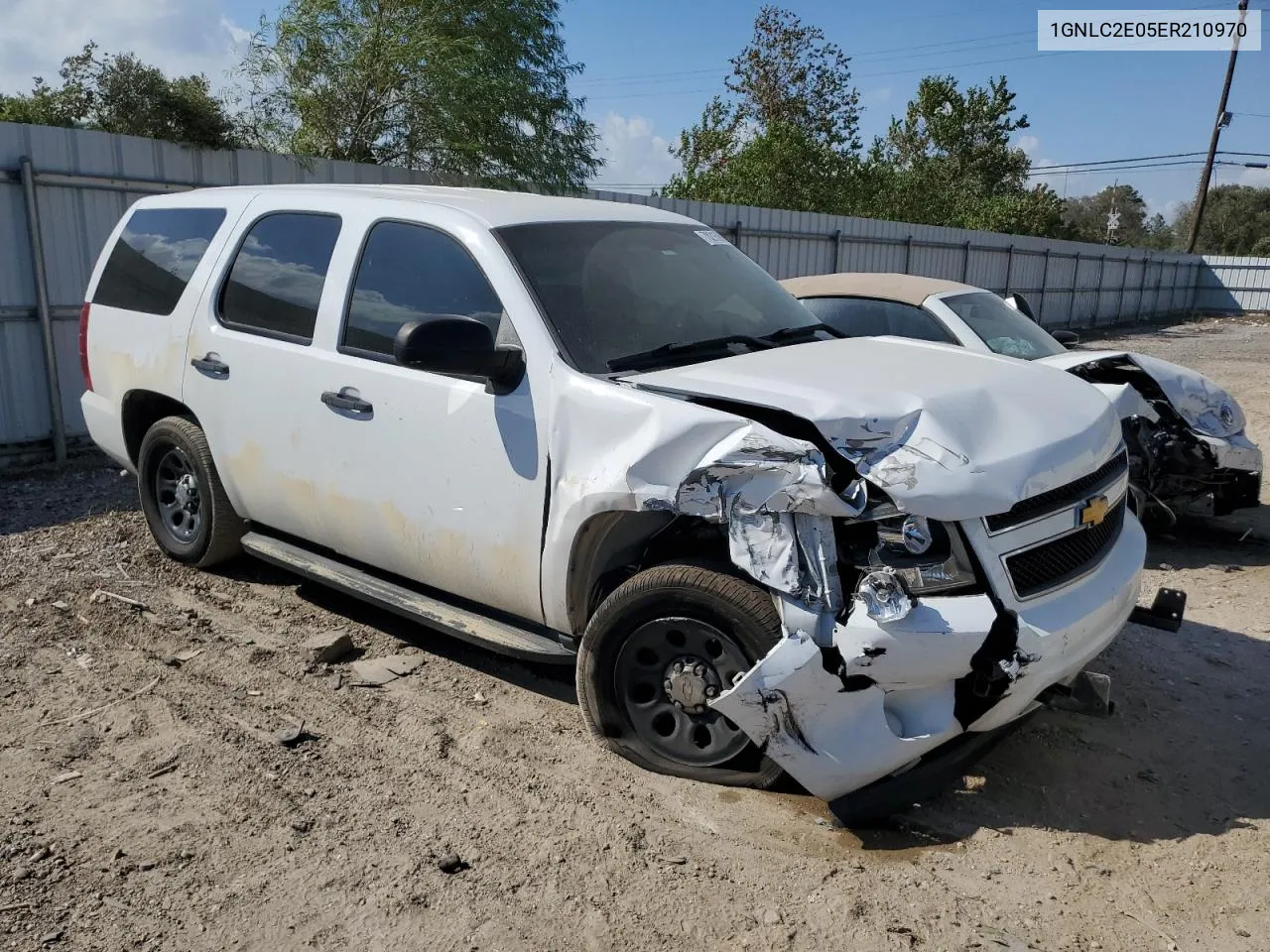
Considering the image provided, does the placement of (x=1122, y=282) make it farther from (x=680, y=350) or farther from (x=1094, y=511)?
(x=680, y=350)

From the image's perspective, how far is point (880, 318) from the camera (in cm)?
708

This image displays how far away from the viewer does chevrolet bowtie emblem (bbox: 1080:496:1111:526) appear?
11.2 feet

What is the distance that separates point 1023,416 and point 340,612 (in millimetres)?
3399

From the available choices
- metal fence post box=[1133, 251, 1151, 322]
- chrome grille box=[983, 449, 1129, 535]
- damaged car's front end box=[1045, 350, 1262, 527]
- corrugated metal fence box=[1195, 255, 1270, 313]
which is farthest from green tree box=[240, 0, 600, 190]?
corrugated metal fence box=[1195, 255, 1270, 313]

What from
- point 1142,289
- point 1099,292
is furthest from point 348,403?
point 1142,289

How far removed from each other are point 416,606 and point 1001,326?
4797 mm

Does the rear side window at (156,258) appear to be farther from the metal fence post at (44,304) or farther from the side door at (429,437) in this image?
the metal fence post at (44,304)

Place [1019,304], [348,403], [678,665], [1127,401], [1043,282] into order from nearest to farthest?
[678,665], [348,403], [1127,401], [1019,304], [1043,282]

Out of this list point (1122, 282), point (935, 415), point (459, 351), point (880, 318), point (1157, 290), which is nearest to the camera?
point (935, 415)

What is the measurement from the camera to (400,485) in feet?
13.4

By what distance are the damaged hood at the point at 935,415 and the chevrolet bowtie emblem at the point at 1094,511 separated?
0.42ft

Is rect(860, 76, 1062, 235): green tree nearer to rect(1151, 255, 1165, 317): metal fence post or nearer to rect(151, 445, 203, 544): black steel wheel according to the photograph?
rect(1151, 255, 1165, 317): metal fence post

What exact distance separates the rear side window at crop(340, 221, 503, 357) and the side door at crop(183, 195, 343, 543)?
194 millimetres

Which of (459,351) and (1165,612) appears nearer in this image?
(459,351)
